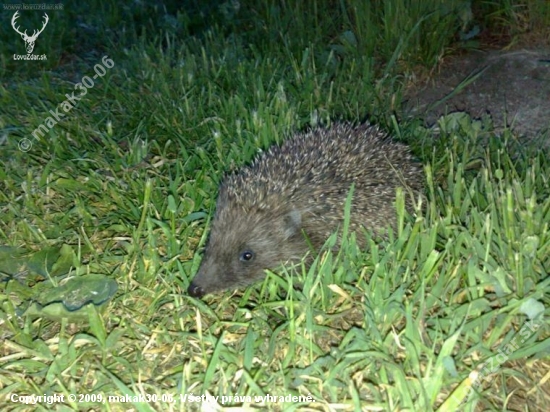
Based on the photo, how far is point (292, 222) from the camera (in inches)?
143

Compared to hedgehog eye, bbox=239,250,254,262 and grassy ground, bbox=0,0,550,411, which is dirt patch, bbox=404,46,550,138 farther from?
hedgehog eye, bbox=239,250,254,262

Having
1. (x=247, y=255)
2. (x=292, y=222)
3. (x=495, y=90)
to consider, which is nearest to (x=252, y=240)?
(x=247, y=255)

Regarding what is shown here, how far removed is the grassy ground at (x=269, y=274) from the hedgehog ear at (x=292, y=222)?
224mm

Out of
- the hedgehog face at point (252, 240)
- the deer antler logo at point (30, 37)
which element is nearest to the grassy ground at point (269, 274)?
the hedgehog face at point (252, 240)

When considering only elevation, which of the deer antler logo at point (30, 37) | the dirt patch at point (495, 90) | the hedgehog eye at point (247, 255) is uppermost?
the deer antler logo at point (30, 37)

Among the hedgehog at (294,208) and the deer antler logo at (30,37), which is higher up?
the deer antler logo at (30,37)

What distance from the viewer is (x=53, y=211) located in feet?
13.7

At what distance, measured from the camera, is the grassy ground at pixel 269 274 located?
2.75 m

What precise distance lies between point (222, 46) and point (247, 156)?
2246 mm

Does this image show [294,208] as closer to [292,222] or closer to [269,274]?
[292,222]

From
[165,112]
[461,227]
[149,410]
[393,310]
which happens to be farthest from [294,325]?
[165,112]

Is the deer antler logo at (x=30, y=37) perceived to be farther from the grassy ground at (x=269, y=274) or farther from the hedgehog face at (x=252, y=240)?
the hedgehog face at (x=252, y=240)

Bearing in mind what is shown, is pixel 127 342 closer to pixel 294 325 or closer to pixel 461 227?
pixel 294 325

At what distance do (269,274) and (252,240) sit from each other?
1.20 ft
